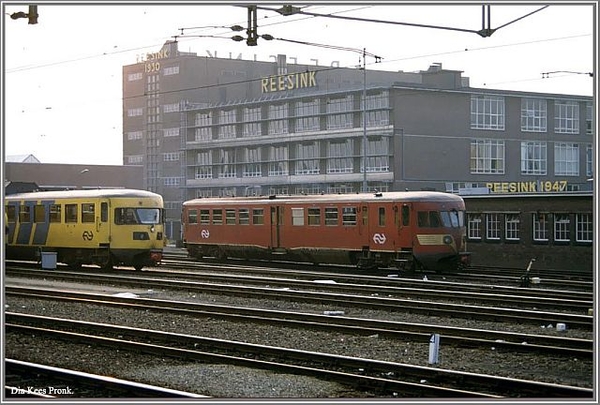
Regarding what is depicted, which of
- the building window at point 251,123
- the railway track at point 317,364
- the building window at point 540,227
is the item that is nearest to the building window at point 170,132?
the building window at point 251,123

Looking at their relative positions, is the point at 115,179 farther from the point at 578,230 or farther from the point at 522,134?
the point at 578,230

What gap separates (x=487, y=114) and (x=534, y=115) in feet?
11.8

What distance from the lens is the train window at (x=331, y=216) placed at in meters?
33.2

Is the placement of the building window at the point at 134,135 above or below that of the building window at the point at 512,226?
above

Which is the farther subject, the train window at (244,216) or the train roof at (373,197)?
the train window at (244,216)

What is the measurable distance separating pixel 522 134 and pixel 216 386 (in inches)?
2585

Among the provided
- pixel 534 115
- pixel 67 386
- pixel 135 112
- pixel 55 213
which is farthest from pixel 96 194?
pixel 135 112

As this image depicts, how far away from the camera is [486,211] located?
38.2 m

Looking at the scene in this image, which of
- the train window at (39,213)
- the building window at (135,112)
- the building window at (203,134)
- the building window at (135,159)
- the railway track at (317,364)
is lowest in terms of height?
the railway track at (317,364)

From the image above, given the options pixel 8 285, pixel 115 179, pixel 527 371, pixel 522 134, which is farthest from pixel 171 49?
pixel 527 371

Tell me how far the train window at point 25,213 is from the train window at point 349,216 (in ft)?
37.1

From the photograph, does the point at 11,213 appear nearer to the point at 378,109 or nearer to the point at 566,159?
the point at 378,109

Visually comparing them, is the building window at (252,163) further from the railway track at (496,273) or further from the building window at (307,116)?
the railway track at (496,273)

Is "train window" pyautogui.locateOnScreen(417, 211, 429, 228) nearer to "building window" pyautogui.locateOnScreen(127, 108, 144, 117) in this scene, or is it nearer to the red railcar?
the red railcar
